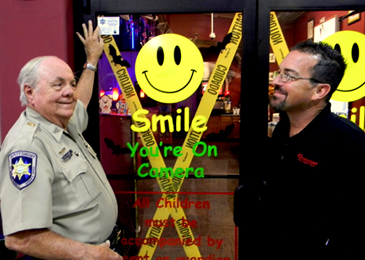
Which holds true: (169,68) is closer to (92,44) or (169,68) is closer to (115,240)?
(92,44)

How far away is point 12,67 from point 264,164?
1.77 meters

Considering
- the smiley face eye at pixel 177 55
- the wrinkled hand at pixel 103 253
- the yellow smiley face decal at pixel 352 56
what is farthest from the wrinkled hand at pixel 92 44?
the yellow smiley face decal at pixel 352 56

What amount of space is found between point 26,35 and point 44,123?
0.93 m

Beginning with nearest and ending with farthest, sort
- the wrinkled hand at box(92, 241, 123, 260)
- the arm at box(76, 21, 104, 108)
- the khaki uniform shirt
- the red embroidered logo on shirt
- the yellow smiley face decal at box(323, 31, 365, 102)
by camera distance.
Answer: the khaki uniform shirt < the wrinkled hand at box(92, 241, 123, 260) < the red embroidered logo on shirt < the arm at box(76, 21, 104, 108) < the yellow smiley face decal at box(323, 31, 365, 102)

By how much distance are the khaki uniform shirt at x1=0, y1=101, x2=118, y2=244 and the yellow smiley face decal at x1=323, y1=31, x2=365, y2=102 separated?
5.56ft

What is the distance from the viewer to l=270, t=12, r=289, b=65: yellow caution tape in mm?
2129

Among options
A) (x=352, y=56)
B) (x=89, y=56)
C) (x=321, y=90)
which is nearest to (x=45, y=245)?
(x=89, y=56)

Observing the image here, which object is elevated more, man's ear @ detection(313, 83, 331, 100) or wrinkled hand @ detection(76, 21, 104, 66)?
wrinkled hand @ detection(76, 21, 104, 66)

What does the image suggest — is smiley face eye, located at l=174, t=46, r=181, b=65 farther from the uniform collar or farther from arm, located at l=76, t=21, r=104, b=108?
the uniform collar

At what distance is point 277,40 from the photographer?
216 centimetres

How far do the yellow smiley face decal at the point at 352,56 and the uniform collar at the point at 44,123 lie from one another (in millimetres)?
1765

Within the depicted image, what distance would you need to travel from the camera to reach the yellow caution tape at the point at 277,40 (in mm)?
2129

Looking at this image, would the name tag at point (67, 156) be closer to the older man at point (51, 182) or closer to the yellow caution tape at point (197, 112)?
the older man at point (51, 182)

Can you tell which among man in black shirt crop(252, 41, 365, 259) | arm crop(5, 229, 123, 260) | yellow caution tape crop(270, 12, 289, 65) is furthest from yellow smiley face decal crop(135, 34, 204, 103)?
arm crop(5, 229, 123, 260)
